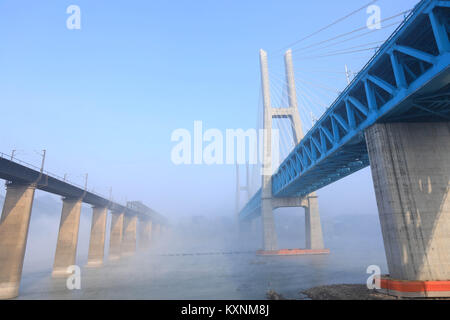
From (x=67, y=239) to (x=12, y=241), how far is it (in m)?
15.3

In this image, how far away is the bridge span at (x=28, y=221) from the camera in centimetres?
2491

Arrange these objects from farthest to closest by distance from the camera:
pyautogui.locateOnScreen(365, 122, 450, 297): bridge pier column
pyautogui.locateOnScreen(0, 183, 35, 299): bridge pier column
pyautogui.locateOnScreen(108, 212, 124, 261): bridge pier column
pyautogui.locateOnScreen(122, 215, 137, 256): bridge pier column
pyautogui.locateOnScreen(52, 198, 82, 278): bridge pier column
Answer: pyautogui.locateOnScreen(122, 215, 137, 256): bridge pier column < pyautogui.locateOnScreen(108, 212, 124, 261): bridge pier column < pyautogui.locateOnScreen(52, 198, 82, 278): bridge pier column < pyautogui.locateOnScreen(0, 183, 35, 299): bridge pier column < pyautogui.locateOnScreen(365, 122, 450, 297): bridge pier column

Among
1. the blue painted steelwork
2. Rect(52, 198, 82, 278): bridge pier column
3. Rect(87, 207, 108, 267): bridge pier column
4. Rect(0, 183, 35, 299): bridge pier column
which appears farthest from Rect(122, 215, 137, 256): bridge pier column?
the blue painted steelwork

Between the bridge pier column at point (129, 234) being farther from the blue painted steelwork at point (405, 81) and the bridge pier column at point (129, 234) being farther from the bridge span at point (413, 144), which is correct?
the bridge span at point (413, 144)

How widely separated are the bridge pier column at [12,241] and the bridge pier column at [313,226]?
180ft

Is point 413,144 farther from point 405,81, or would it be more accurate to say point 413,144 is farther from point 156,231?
point 156,231

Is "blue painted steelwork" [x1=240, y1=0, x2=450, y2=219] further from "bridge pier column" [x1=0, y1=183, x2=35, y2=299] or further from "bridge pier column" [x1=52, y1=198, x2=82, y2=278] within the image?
"bridge pier column" [x1=52, y1=198, x2=82, y2=278]

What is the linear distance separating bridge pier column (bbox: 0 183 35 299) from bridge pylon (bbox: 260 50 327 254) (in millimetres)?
47059

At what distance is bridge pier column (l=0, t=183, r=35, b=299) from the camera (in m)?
24.5

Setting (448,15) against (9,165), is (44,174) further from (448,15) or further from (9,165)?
(448,15)

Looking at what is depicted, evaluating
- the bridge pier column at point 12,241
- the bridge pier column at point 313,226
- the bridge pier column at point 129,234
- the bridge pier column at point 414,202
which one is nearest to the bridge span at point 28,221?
the bridge pier column at point 12,241
